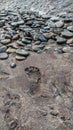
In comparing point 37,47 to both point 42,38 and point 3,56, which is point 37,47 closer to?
point 42,38

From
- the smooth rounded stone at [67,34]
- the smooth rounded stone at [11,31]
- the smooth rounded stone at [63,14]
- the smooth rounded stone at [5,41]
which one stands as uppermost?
the smooth rounded stone at [67,34]

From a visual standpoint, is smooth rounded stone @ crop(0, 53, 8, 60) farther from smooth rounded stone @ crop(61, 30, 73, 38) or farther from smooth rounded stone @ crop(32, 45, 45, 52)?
smooth rounded stone @ crop(61, 30, 73, 38)

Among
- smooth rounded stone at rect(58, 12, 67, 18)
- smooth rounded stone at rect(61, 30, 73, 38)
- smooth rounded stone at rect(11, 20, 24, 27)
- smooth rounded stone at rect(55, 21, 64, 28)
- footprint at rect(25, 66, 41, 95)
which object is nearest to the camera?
footprint at rect(25, 66, 41, 95)

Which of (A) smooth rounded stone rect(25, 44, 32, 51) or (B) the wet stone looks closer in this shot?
(A) smooth rounded stone rect(25, 44, 32, 51)

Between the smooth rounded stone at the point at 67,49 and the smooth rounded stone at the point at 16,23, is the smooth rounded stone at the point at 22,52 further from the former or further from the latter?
the smooth rounded stone at the point at 16,23

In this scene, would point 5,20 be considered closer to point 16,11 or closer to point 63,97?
point 16,11

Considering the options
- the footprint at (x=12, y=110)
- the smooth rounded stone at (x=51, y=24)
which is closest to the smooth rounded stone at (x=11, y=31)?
the smooth rounded stone at (x=51, y=24)

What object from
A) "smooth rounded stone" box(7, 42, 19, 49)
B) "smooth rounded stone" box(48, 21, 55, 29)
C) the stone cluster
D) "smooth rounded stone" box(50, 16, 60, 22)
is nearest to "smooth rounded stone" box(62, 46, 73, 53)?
the stone cluster

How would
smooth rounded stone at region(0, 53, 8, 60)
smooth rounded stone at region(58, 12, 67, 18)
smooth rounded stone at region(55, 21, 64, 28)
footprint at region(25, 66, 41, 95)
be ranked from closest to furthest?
footprint at region(25, 66, 41, 95) → smooth rounded stone at region(0, 53, 8, 60) → smooth rounded stone at region(55, 21, 64, 28) → smooth rounded stone at region(58, 12, 67, 18)
